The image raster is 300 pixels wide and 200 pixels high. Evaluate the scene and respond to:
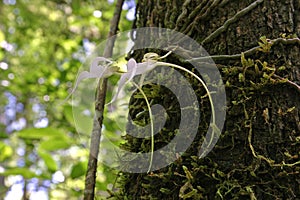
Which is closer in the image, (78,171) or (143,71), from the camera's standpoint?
(143,71)

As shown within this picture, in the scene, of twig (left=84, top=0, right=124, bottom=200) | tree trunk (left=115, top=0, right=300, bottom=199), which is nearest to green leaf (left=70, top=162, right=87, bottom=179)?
twig (left=84, top=0, right=124, bottom=200)

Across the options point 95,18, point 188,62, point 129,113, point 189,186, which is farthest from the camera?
point 95,18

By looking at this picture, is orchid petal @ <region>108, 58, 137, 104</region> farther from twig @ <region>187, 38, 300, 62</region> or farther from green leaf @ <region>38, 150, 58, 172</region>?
green leaf @ <region>38, 150, 58, 172</region>

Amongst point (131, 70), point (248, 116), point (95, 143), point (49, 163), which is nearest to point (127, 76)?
point (131, 70)

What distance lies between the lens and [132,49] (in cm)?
97

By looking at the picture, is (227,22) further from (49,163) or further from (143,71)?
(49,163)

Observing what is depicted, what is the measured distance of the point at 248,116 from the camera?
27.2 inches

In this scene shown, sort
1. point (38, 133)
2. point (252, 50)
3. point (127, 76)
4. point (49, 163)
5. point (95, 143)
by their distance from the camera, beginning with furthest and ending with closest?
point (49, 163) → point (38, 133) → point (95, 143) → point (252, 50) → point (127, 76)

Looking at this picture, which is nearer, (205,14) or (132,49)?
(205,14)

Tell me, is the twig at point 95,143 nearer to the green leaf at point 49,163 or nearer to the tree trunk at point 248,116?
the tree trunk at point 248,116

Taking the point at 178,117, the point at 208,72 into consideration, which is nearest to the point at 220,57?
the point at 208,72

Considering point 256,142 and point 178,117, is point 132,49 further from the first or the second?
point 256,142

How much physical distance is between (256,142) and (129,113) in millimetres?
312

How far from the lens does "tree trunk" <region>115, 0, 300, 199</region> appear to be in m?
0.65
